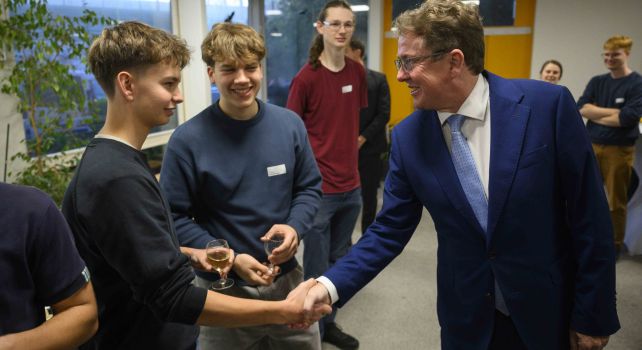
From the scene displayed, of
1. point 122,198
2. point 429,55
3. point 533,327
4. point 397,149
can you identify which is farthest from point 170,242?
point 533,327

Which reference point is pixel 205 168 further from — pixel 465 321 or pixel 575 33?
pixel 575 33

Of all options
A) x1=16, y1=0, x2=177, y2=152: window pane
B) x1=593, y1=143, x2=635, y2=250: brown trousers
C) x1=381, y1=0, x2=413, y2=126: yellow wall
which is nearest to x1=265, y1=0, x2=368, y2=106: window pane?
x1=381, y1=0, x2=413, y2=126: yellow wall

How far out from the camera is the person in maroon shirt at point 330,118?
2.63 meters

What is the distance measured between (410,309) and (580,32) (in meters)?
4.78

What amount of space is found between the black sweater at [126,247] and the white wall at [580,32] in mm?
6261

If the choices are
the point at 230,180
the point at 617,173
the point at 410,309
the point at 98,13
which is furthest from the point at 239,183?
the point at 617,173

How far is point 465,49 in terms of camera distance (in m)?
1.31

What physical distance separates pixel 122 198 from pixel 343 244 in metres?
2.02

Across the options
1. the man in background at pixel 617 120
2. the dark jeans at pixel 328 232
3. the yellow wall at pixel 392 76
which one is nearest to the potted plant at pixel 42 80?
the dark jeans at pixel 328 232

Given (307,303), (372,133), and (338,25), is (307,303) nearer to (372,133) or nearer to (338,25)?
(338,25)

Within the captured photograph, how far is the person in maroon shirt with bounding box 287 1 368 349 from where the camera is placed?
2631mm

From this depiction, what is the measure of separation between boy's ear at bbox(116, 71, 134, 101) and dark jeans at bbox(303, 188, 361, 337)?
1.44 metres

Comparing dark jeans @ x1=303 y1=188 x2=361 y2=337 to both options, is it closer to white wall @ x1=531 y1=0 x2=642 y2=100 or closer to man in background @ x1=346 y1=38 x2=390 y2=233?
man in background @ x1=346 y1=38 x2=390 y2=233

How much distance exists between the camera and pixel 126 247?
1077 mm
